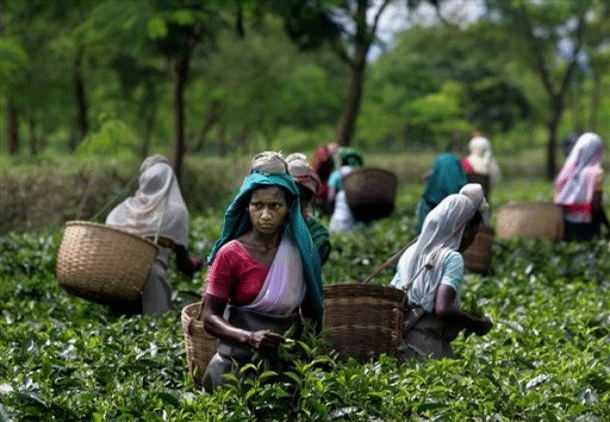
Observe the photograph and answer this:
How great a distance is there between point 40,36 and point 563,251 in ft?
54.4

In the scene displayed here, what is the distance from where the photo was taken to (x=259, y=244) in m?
6.02

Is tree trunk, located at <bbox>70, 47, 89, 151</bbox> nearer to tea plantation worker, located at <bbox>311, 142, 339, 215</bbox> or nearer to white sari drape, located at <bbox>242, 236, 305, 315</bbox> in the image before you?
tea plantation worker, located at <bbox>311, 142, 339, 215</bbox>

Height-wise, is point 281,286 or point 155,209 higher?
point 155,209

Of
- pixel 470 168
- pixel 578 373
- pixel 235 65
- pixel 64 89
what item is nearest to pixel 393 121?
pixel 235 65

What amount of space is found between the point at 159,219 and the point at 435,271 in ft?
11.1

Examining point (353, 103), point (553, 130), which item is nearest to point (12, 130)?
point (353, 103)

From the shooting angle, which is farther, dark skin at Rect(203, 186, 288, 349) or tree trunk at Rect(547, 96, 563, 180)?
tree trunk at Rect(547, 96, 563, 180)

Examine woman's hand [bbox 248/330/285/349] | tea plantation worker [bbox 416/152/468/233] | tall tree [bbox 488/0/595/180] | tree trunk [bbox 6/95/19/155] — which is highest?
tall tree [bbox 488/0/595/180]

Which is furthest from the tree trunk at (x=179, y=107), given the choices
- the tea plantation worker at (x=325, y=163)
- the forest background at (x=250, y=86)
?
the tea plantation worker at (x=325, y=163)

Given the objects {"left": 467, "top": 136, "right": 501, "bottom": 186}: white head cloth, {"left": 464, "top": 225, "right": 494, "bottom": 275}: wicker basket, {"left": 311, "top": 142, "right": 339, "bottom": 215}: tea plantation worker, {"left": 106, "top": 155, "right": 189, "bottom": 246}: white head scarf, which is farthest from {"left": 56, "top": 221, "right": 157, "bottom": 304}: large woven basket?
{"left": 467, "top": 136, "right": 501, "bottom": 186}: white head cloth

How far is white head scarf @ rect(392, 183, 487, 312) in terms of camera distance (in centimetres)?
705

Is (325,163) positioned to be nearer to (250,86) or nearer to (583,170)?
(583,170)

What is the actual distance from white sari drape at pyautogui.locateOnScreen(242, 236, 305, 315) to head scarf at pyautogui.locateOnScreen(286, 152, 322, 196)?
1.92 metres

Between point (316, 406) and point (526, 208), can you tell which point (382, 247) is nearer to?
point (526, 208)
